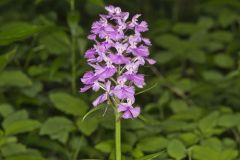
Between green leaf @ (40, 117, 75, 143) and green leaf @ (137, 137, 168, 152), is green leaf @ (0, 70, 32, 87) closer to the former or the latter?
green leaf @ (40, 117, 75, 143)

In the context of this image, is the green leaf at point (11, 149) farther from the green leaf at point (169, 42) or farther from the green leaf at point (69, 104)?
the green leaf at point (169, 42)

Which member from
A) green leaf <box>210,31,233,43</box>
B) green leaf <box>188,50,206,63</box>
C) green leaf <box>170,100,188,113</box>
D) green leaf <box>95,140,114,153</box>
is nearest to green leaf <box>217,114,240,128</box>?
green leaf <box>170,100,188,113</box>

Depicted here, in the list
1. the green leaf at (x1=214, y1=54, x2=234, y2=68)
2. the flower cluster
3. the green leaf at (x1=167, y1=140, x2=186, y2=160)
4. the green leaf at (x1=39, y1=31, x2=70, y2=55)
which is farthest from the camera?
the green leaf at (x1=214, y1=54, x2=234, y2=68)

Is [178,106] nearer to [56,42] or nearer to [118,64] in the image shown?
[56,42]

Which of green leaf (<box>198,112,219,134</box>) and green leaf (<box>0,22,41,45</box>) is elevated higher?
green leaf (<box>0,22,41,45</box>)

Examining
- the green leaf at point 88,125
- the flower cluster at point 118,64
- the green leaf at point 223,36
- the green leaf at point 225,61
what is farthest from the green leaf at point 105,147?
the green leaf at point 223,36

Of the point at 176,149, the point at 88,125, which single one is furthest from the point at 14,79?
the point at 176,149
